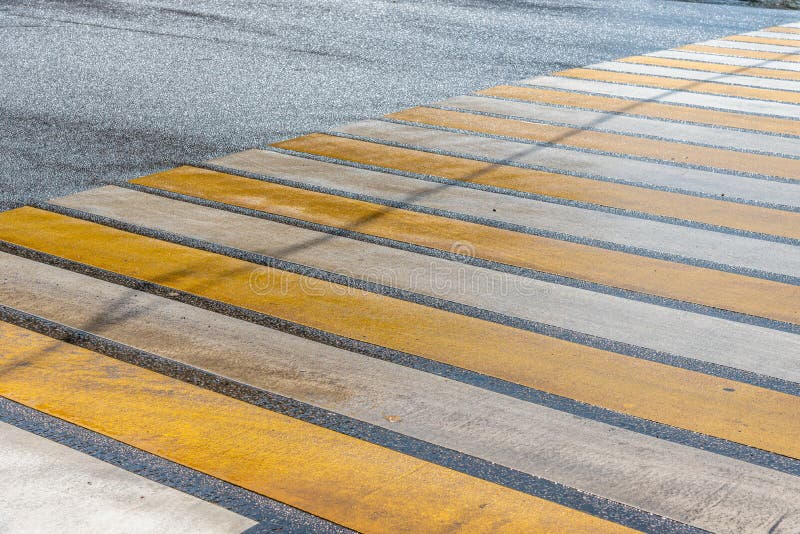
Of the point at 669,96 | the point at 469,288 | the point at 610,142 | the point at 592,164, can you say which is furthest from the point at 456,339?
the point at 669,96

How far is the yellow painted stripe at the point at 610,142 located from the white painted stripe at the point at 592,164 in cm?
18

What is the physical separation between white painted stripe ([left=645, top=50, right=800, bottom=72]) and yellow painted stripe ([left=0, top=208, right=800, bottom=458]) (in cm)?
533

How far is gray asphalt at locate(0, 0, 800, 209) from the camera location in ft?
20.5

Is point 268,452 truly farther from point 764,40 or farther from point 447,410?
point 764,40

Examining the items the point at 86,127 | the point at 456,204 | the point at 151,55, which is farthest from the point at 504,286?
the point at 151,55

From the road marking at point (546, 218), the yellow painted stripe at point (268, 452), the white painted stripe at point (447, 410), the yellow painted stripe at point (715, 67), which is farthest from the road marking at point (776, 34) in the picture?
the yellow painted stripe at point (268, 452)

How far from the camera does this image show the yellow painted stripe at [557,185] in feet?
16.8

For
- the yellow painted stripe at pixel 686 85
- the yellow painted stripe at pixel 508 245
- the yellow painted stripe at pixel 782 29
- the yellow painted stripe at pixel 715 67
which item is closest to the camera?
the yellow painted stripe at pixel 508 245

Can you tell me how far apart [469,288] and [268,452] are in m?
1.48

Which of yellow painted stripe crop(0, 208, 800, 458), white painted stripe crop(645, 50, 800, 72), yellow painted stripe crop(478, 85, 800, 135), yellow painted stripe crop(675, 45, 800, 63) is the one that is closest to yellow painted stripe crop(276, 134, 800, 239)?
yellow painted stripe crop(0, 208, 800, 458)

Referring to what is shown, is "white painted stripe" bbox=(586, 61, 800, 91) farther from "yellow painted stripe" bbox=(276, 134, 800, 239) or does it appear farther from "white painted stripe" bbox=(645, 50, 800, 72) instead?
"yellow painted stripe" bbox=(276, 134, 800, 239)

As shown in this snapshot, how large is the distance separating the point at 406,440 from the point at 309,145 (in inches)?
142

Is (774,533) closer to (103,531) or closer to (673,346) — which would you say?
(673,346)

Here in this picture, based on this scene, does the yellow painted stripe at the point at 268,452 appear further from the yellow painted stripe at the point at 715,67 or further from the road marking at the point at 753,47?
the road marking at the point at 753,47
